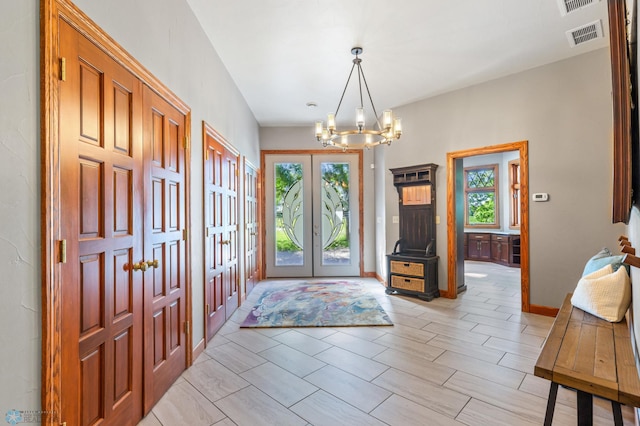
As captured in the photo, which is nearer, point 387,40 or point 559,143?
point 387,40

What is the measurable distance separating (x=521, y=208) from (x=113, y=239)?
440 centimetres

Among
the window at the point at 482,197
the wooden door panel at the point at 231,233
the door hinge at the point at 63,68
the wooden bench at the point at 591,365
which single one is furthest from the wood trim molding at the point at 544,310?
the door hinge at the point at 63,68

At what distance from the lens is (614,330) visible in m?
1.82

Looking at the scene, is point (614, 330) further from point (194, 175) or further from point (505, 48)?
point (194, 175)

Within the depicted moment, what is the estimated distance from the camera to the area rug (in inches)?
139

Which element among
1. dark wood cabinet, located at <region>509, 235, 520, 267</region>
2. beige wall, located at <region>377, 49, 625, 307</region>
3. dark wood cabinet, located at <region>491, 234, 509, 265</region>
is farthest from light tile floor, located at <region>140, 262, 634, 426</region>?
dark wood cabinet, located at <region>491, 234, 509, 265</region>

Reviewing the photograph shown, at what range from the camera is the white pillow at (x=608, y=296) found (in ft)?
6.45

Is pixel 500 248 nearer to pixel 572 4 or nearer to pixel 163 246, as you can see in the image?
pixel 572 4

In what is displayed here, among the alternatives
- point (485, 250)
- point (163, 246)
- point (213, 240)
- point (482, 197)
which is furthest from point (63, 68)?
point (482, 197)

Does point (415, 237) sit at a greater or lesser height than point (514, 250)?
greater

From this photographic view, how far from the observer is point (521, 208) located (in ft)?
12.9

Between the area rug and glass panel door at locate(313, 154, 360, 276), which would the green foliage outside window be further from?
the area rug

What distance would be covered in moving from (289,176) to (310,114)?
51.2 inches

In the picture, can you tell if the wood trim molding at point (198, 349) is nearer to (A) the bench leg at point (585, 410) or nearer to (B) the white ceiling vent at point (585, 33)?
(A) the bench leg at point (585, 410)
